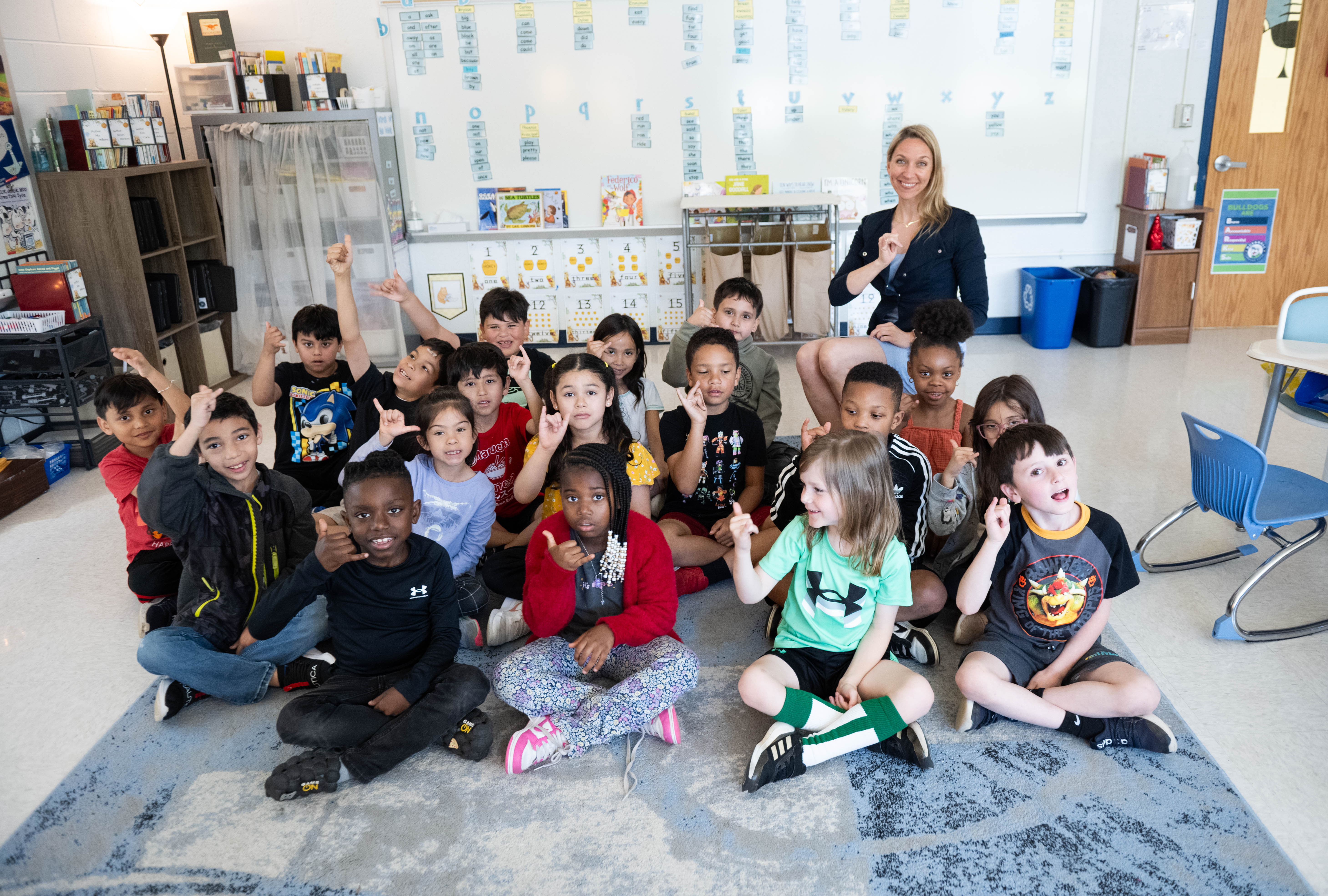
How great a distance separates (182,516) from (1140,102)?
514 centimetres

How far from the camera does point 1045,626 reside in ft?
6.57

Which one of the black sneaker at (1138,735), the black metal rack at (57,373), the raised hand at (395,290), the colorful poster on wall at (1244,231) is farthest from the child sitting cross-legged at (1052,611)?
the colorful poster on wall at (1244,231)

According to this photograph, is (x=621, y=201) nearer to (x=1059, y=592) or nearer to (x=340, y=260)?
(x=340, y=260)

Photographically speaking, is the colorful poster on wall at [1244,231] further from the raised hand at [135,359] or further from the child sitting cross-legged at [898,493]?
the raised hand at [135,359]

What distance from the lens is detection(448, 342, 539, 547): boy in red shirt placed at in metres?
2.60

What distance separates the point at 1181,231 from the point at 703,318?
10.8ft

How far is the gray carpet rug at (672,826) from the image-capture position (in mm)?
1609

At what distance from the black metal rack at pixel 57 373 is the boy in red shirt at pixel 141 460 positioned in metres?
1.38

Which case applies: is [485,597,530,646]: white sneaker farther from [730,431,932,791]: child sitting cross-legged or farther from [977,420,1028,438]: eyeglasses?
[977,420,1028,438]: eyeglasses

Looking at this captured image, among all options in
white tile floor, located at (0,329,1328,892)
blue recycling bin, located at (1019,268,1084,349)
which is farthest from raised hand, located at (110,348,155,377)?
blue recycling bin, located at (1019,268,1084,349)

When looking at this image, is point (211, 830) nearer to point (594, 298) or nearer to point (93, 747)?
point (93, 747)

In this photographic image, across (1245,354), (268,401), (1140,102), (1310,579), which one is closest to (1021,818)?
(1310,579)

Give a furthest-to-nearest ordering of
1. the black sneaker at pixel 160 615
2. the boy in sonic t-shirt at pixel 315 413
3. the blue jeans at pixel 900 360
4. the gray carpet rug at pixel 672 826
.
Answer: the blue jeans at pixel 900 360
the boy in sonic t-shirt at pixel 315 413
the black sneaker at pixel 160 615
the gray carpet rug at pixel 672 826

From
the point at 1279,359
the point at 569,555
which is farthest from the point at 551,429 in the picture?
the point at 1279,359
